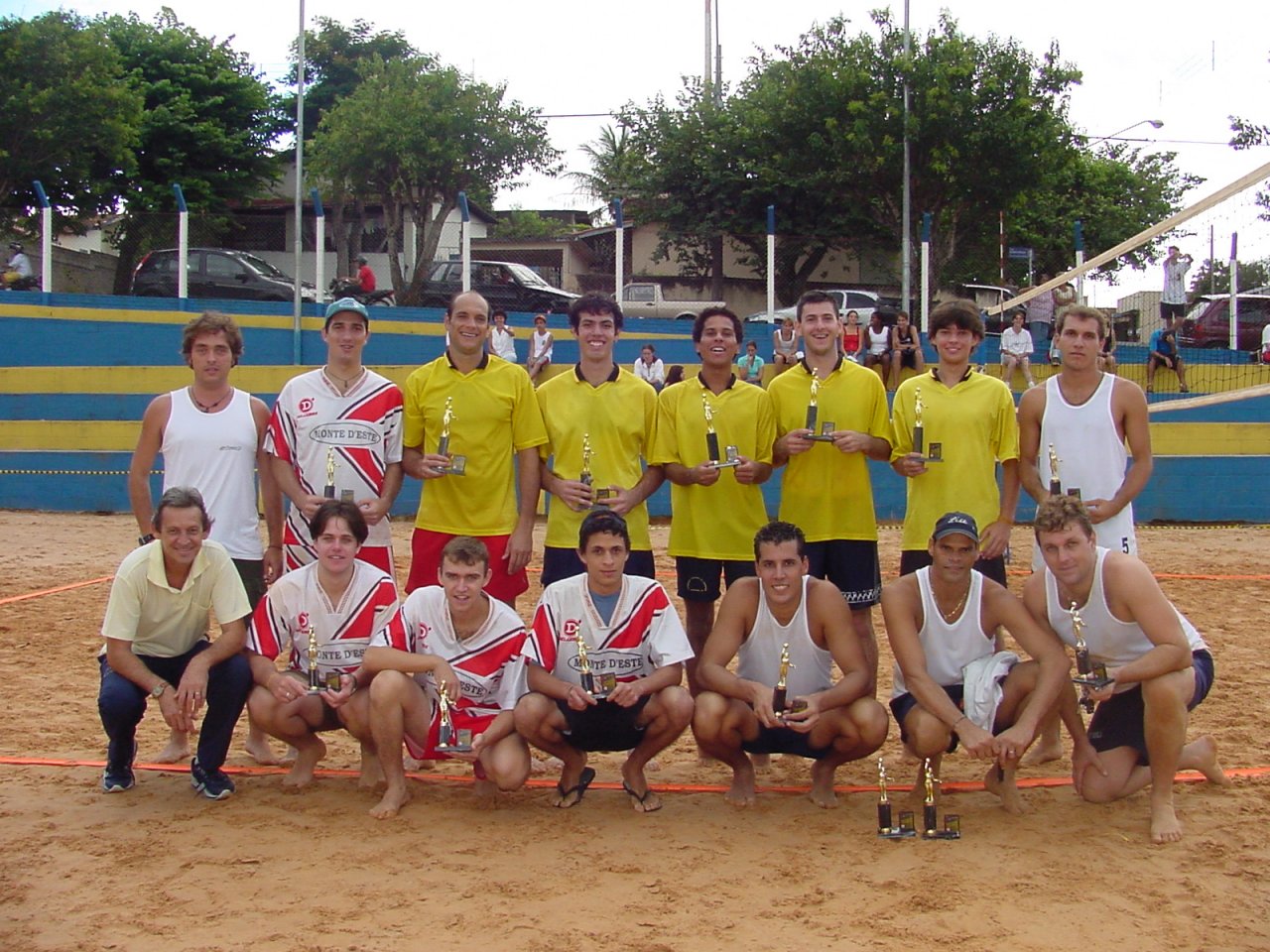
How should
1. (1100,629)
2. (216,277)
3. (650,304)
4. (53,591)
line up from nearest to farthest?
(1100,629), (53,591), (216,277), (650,304)

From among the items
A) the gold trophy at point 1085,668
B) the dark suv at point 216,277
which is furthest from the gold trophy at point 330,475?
the dark suv at point 216,277

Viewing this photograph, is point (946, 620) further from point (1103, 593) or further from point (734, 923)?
point (734, 923)

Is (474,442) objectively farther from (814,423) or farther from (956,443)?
(956,443)

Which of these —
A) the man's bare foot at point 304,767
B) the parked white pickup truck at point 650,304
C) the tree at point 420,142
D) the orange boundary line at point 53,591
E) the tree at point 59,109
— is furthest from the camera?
the tree at point 420,142

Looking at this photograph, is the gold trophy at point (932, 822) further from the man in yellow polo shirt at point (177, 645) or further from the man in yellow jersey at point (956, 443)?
the man in yellow polo shirt at point (177, 645)

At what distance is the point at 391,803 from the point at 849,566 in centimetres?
228

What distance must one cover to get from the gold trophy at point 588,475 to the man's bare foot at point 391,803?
1.49 m

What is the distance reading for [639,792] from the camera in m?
5.12

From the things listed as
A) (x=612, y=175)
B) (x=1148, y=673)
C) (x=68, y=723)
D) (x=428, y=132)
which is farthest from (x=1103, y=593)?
(x=612, y=175)

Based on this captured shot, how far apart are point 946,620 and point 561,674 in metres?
1.59

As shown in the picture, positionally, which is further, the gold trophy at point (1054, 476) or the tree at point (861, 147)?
the tree at point (861, 147)

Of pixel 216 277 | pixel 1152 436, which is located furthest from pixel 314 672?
pixel 216 277

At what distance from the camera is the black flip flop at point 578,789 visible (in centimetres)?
516

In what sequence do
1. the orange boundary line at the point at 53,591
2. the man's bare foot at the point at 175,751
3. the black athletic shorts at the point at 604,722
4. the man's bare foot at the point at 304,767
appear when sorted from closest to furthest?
the black athletic shorts at the point at 604,722, the man's bare foot at the point at 304,767, the man's bare foot at the point at 175,751, the orange boundary line at the point at 53,591
